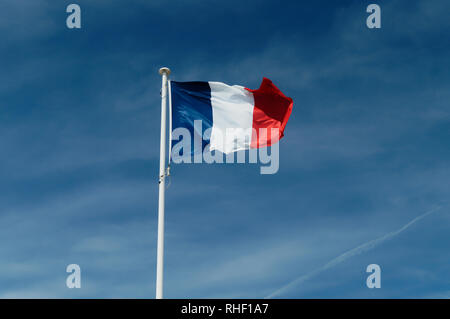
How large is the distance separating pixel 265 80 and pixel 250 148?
11.9 feet

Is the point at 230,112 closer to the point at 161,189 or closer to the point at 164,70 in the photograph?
the point at 164,70

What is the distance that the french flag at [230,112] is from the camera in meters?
22.9

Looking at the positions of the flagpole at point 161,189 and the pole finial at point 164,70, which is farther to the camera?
the pole finial at point 164,70

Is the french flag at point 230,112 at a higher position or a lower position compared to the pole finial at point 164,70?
lower

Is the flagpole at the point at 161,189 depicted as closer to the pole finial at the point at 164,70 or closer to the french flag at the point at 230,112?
the pole finial at the point at 164,70

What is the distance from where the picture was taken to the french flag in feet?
75.1

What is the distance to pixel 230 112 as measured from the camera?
949 inches

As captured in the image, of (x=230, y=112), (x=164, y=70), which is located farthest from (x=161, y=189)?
(x=164, y=70)

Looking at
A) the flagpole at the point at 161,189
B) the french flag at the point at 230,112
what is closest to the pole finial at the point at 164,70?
the flagpole at the point at 161,189

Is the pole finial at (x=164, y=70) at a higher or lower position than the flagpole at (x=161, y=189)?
higher
